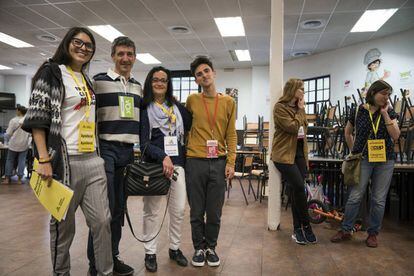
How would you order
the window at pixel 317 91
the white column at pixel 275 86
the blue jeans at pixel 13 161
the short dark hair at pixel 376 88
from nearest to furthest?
the short dark hair at pixel 376 88 → the white column at pixel 275 86 → the blue jeans at pixel 13 161 → the window at pixel 317 91

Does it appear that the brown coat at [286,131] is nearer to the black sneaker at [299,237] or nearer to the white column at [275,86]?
the white column at [275,86]

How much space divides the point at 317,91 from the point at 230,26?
3.97m

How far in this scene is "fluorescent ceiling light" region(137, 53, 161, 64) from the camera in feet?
31.2

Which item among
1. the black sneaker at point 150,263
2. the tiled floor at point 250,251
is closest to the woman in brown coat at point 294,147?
the tiled floor at point 250,251

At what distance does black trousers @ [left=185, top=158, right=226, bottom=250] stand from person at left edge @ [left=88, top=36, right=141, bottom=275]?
1.59 ft

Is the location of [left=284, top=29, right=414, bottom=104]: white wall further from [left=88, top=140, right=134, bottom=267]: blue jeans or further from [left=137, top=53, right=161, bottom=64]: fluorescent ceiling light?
[left=88, top=140, right=134, bottom=267]: blue jeans

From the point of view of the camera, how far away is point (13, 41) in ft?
27.0

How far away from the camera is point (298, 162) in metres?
3.06

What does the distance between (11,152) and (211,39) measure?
16.7 ft

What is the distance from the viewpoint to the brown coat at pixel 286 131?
9.33 feet

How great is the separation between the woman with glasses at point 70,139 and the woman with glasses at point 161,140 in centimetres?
→ 48

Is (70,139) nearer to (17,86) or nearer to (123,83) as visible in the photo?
(123,83)

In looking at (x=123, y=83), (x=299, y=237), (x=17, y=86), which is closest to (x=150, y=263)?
(x=123, y=83)

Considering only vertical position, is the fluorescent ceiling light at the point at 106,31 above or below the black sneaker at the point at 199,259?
above
